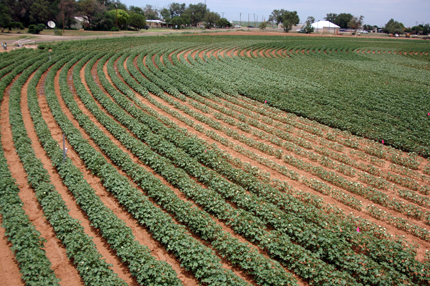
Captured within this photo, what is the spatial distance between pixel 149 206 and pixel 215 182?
280 cm

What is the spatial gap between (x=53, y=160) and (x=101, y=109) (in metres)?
7.46

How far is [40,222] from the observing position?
30.6 feet

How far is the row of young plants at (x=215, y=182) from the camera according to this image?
31.2 ft

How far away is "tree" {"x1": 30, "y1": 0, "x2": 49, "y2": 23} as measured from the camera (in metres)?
68.4

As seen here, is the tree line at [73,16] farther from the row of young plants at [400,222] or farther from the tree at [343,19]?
the row of young plants at [400,222]

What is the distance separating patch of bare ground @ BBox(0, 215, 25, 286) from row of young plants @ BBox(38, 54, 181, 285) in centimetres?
220

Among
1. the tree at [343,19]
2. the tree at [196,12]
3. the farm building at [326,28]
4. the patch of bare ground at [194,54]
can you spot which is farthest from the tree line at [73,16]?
the tree at [343,19]

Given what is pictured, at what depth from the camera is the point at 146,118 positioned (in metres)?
16.9

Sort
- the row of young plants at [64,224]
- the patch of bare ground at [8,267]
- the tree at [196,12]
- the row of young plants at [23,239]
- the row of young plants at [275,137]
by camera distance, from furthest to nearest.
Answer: the tree at [196,12]
the row of young plants at [275,137]
the patch of bare ground at [8,267]
the row of young plants at [64,224]
the row of young plants at [23,239]

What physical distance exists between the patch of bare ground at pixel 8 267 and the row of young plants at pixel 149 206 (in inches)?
132

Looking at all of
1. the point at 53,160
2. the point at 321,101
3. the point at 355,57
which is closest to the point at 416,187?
the point at 321,101

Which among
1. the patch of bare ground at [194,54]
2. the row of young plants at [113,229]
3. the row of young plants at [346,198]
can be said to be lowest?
the row of young plants at [346,198]

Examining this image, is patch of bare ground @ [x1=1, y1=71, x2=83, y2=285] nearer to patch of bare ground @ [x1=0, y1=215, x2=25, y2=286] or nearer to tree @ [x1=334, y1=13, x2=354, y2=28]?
patch of bare ground @ [x1=0, y1=215, x2=25, y2=286]

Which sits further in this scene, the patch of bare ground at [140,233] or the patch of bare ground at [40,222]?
the patch of bare ground at [140,233]
